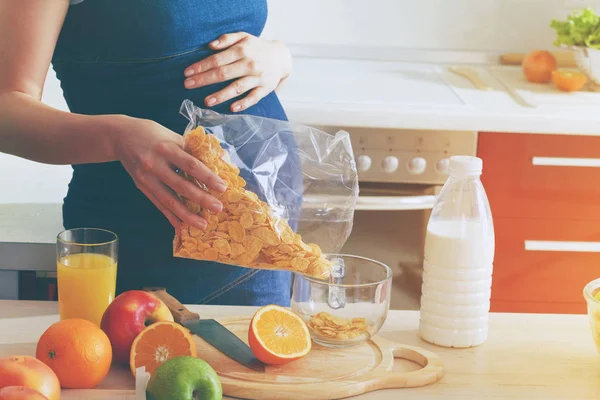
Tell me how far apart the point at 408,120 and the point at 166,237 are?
2.74 ft

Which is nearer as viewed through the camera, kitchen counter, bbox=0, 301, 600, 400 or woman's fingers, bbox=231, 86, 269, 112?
kitchen counter, bbox=0, 301, 600, 400

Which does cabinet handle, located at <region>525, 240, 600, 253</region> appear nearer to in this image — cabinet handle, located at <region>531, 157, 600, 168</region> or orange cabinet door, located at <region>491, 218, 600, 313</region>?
orange cabinet door, located at <region>491, 218, 600, 313</region>

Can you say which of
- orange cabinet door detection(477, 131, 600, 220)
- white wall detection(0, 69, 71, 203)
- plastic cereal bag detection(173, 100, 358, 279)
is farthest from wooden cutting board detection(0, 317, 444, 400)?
orange cabinet door detection(477, 131, 600, 220)

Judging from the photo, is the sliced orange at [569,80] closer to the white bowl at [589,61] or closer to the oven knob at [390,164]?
the white bowl at [589,61]

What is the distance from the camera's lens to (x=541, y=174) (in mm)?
2041

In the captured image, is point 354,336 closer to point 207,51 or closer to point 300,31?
point 207,51

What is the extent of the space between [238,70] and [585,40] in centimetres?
130

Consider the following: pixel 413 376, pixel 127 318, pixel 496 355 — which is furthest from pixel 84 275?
pixel 496 355

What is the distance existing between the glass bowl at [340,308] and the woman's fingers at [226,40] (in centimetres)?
40

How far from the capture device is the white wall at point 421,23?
254cm

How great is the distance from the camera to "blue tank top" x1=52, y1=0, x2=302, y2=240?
1227mm

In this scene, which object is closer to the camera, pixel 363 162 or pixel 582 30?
pixel 363 162

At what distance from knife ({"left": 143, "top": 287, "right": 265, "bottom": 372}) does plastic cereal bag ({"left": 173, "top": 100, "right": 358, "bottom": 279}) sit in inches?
4.2

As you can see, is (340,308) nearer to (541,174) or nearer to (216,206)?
(216,206)
